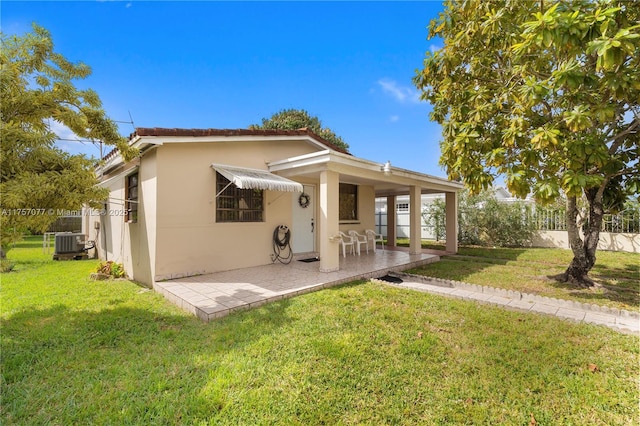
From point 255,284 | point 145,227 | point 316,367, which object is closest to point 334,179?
point 255,284

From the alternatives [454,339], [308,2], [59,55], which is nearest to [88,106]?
[59,55]

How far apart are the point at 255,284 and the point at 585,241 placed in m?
14.1

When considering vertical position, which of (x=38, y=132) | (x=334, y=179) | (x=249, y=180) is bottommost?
(x=249, y=180)

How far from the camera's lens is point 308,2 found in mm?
14430

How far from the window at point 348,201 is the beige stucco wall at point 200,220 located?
6.45 m

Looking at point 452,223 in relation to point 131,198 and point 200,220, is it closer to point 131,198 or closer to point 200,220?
point 200,220

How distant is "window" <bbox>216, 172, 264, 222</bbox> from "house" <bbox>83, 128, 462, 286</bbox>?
50 millimetres

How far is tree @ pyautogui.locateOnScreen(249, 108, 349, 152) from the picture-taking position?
4512 centimetres

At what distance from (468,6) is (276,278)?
12.9 meters

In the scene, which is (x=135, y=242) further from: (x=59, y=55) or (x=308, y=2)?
(x=308, y=2)

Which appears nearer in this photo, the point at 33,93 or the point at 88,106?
the point at 33,93

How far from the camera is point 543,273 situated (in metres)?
14.4

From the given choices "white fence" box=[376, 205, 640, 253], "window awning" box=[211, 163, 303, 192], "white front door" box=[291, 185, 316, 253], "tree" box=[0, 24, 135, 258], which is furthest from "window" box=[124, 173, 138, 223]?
"white fence" box=[376, 205, 640, 253]

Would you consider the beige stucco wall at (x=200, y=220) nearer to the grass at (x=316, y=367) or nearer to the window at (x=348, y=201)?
the grass at (x=316, y=367)
